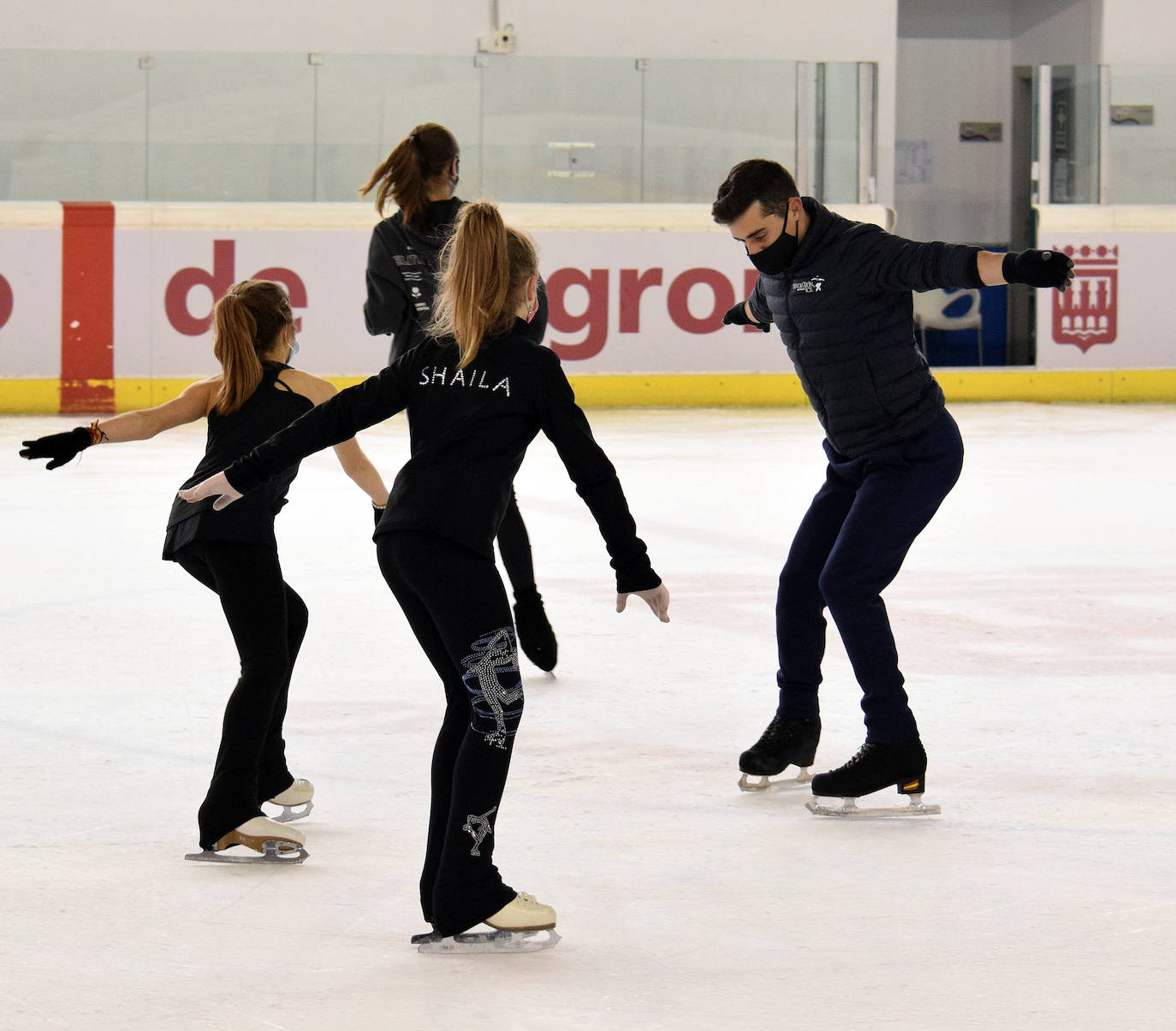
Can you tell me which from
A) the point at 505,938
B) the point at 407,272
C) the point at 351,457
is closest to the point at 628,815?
the point at 505,938

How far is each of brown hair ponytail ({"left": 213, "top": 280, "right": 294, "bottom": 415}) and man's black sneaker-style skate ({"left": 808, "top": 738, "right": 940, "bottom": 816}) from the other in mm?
1382

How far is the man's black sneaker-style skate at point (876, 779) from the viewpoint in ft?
11.6

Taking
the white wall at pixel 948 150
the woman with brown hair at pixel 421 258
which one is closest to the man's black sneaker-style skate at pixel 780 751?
the woman with brown hair at pixel 421 258

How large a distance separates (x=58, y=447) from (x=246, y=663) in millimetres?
529

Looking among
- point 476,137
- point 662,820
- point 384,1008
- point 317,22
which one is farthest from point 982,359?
point 384,1008

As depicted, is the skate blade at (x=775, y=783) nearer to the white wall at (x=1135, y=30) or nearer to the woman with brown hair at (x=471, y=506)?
the woman with brown hair at (x=471, y=506)

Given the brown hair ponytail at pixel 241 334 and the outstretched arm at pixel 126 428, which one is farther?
the brown hair ponytail at pixel 241 334

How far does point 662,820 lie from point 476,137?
1112 cm

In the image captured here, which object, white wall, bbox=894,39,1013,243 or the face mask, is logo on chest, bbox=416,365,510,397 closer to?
the face mask

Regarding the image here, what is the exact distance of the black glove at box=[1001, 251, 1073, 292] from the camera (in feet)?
10.9

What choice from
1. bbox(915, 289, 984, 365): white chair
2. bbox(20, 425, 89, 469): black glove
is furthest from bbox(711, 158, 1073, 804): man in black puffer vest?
bbox(915, 289, 984, 365): white chair

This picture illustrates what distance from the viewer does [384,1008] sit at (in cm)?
248

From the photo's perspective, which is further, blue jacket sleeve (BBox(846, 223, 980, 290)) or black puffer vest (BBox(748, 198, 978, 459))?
black puffer vest (BBox(748, 198, 978, 459))

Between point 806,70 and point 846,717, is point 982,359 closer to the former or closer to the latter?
point 806,70
